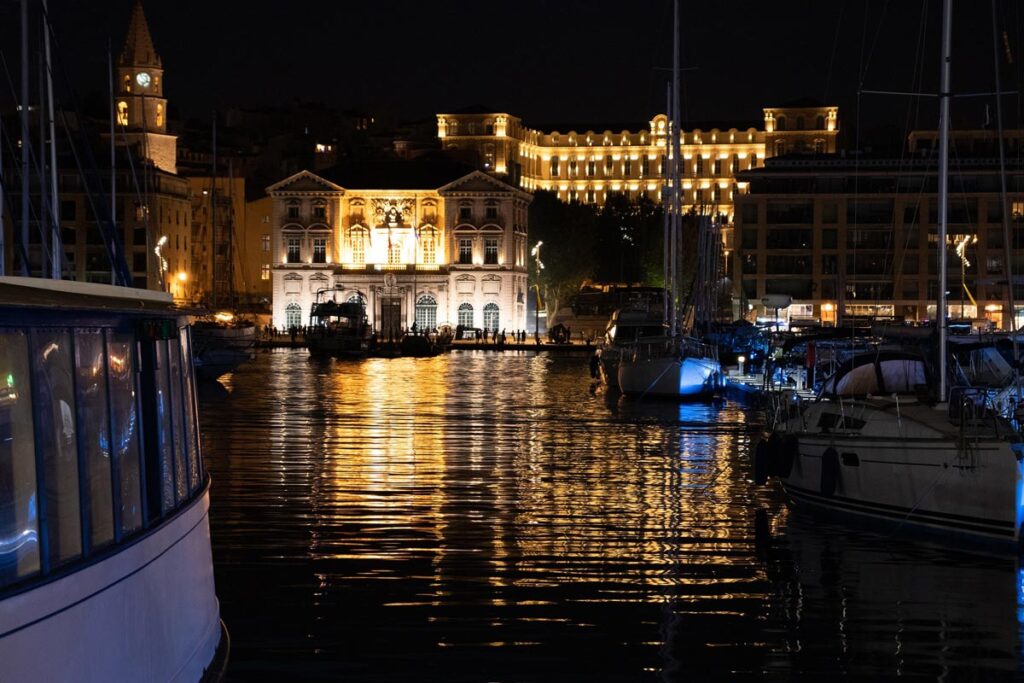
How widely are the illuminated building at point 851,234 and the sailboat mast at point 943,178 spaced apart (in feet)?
312

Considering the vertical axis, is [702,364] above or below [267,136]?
below

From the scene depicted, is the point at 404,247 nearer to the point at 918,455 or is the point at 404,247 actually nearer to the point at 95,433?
the point at 918,455

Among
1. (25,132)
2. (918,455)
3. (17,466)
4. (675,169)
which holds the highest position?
(675,169)

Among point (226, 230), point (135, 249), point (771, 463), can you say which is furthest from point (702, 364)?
point (226, 230)

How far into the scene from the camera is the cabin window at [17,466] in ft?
24.4

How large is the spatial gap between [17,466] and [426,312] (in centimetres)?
11700

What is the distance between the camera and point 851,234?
12375 centimetres

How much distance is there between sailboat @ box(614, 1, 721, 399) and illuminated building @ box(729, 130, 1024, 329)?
6592cm

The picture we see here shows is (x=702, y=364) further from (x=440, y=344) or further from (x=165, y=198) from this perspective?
(x=165, y=198)

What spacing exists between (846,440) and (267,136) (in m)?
179

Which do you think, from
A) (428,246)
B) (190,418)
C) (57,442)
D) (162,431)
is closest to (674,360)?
(190,418)

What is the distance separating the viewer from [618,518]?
23.4 meters

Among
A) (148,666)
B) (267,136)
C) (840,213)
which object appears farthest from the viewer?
(267,136)

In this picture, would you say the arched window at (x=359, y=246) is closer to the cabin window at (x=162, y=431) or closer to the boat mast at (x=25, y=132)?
the boat mast at (x=25, y=132)
